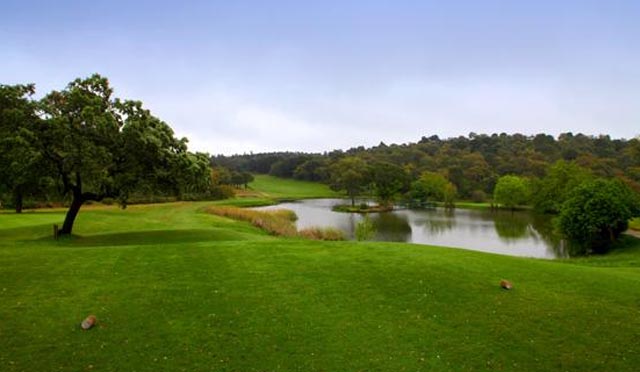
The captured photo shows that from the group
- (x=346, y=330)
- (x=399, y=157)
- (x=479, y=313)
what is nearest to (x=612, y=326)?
(x=479, y=313)

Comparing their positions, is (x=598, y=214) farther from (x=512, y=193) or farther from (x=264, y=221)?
(x=512, y=193)

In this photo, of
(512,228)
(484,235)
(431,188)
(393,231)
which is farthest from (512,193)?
(393,231)

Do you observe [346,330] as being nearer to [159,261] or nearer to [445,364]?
[445,364]

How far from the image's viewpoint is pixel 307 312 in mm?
11203

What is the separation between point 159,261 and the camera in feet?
51.8

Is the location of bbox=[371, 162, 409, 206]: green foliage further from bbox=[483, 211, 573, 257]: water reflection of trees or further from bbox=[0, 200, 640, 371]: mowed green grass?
bbox=[0, 200, 640, 371]: mowed green grass

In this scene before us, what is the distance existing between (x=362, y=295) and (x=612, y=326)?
615cm

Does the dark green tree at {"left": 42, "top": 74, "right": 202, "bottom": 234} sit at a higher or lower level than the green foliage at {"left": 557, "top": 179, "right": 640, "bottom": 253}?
higher

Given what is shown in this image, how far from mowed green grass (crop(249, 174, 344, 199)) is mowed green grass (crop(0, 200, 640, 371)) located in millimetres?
112757

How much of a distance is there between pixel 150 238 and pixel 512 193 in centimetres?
7939

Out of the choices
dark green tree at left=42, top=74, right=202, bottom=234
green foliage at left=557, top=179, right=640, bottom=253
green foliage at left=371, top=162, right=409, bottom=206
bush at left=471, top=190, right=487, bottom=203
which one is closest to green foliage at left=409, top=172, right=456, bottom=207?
bush at left=471, top=190, right=487, bottom=203

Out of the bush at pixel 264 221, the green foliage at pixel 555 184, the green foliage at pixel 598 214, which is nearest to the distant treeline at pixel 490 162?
the green foliage at pixel 555 184

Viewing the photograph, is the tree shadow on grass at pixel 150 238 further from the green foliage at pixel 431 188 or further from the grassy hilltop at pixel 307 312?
the green foliage at pixel 431 188

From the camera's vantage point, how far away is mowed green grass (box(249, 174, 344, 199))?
137375 mm
